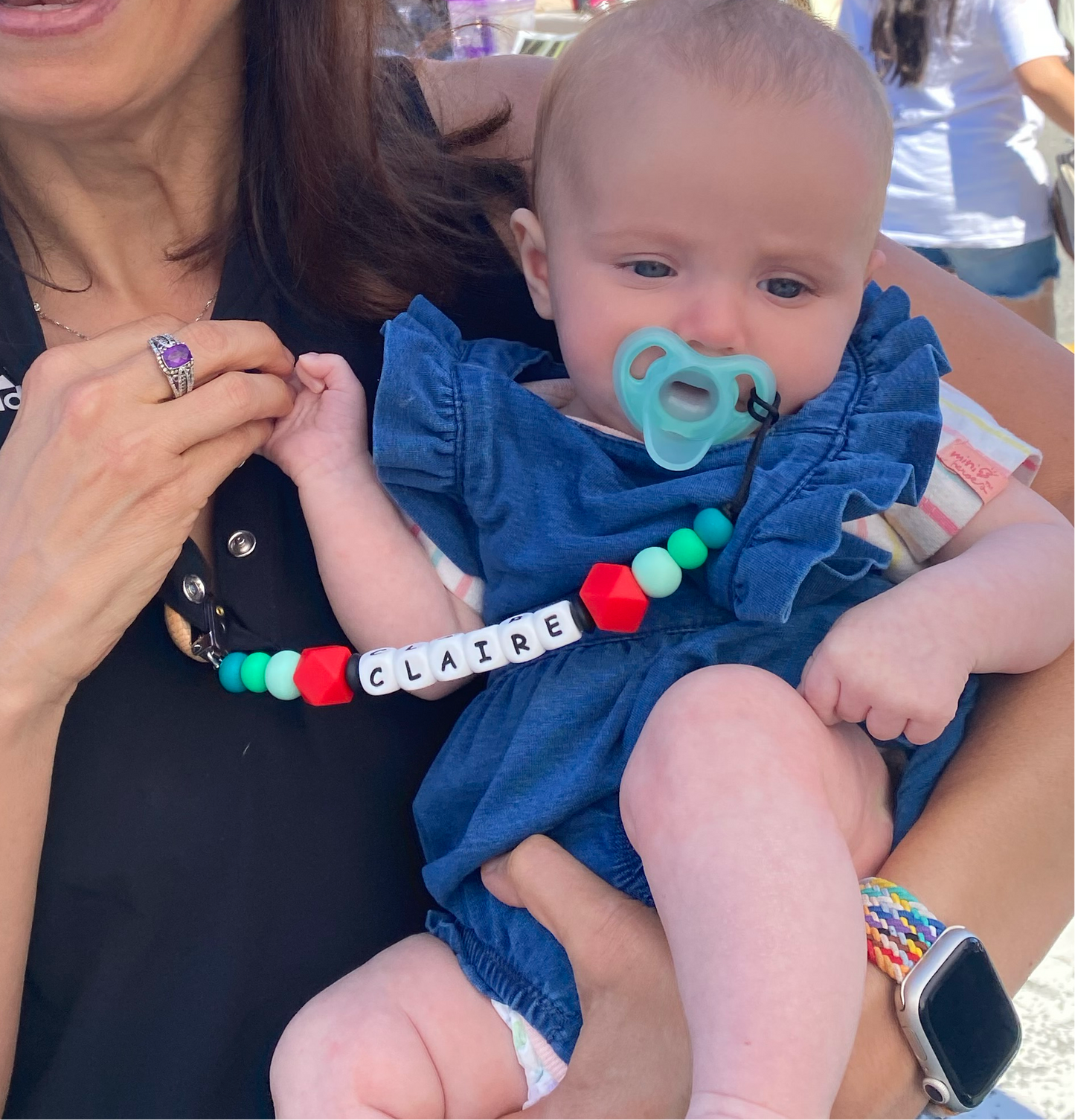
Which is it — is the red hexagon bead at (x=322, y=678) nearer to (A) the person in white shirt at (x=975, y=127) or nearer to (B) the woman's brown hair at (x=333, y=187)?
(B) the woman's brown hair at (x=333, y=187)

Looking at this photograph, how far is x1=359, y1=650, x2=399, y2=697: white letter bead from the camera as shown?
4.54ft

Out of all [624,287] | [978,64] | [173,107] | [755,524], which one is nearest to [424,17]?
[978,64]

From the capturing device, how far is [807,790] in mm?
1142

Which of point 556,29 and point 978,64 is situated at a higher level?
point 978,64

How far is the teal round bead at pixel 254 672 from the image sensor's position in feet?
4.58

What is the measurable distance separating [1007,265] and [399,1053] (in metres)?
3.48

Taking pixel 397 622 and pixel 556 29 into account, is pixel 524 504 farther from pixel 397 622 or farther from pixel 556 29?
pixel 556 29

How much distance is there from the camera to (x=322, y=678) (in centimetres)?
138

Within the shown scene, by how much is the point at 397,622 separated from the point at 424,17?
3125 mm

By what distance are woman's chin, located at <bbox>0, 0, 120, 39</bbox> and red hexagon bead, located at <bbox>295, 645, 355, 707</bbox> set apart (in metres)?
0.81

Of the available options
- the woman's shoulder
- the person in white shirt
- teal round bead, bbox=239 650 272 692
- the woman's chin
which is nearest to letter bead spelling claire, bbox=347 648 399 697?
teal round bead, bbox=239 650 272 692

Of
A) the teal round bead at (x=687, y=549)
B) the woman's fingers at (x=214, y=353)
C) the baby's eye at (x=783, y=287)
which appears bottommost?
the teal round bead at (x=687, y=549)

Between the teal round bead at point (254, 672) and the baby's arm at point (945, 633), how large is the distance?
2.21 feet

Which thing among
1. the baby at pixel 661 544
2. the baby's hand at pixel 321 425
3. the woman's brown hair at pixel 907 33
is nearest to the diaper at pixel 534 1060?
the baby at pixel 661 544
